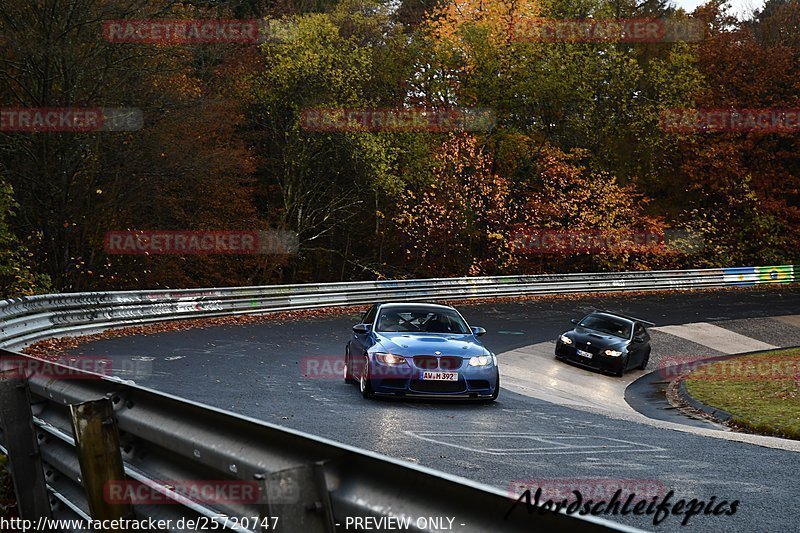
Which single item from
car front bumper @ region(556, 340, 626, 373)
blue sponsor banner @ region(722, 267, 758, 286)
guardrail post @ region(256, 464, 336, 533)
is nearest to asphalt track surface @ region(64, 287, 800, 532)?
car front bumper @ region(556, 340, 626, 373)

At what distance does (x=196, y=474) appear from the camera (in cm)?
413

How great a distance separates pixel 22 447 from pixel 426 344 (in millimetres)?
8574

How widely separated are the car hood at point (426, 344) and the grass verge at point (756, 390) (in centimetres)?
515

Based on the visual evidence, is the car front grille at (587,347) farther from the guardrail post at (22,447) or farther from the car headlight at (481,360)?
the guardrail post at (22,447)

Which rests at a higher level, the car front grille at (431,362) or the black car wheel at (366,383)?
the car front grille at (431,362)

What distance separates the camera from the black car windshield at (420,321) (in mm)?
15094

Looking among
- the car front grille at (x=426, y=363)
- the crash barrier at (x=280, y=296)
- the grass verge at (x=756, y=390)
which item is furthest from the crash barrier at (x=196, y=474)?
the grass verge at (x=756, y=390)

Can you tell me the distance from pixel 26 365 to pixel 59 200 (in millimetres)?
25288

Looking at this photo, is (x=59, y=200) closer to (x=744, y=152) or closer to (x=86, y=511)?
(x=86, y=511)

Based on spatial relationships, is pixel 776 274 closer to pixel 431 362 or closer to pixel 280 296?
pixel 280 296

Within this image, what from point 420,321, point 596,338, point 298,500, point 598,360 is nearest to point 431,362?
point 420,321

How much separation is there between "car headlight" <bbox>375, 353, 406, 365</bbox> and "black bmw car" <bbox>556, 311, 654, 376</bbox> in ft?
37.8

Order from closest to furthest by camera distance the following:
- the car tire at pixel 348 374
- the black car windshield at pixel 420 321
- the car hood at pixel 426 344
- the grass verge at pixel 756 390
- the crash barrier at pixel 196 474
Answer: the crash barrier at pixel 196 474 < the car hood at pixel 426 344 < the black car windshield at pixel 420 321 < the car tire at pixel 348 374 < the grass verge at pixel 756 390

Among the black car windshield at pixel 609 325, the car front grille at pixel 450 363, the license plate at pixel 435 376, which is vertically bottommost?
the black car windshield at pixel 609 325
